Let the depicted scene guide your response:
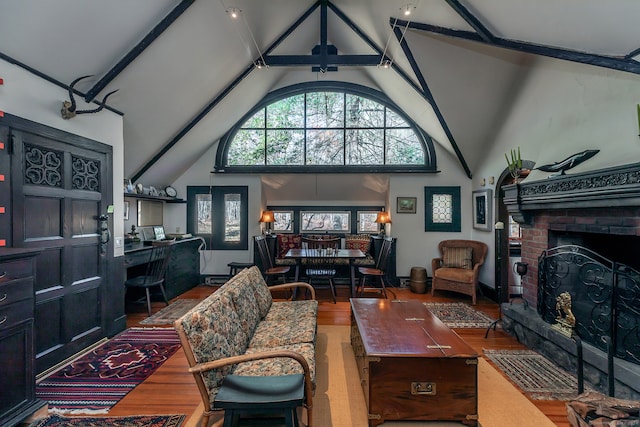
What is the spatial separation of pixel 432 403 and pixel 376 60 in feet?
13.3

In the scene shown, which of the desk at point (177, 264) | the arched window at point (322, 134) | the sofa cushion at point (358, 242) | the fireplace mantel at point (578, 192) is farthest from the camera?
the sofa cushion at point (358, 242)

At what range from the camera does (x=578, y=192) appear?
8.04ft

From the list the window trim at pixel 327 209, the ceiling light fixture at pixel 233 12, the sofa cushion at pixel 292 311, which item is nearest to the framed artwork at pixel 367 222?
the window trim at pixel 327 209

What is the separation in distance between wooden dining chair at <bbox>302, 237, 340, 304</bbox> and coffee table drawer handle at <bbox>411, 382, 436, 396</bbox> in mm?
2790

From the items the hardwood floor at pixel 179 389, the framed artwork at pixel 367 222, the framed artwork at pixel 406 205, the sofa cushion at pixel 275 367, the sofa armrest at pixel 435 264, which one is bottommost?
the hardwood floor at pixel 179 389

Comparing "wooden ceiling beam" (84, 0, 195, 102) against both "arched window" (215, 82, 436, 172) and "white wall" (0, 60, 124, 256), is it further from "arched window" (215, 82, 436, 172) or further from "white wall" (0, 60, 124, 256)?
"arched window" (215, 82, 436, 172)

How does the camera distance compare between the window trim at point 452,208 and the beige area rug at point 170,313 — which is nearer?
the beige area rug at point 170,313

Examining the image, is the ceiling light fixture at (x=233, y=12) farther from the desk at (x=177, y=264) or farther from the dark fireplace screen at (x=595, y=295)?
the dark fireplace screen at (x=595, y=295)

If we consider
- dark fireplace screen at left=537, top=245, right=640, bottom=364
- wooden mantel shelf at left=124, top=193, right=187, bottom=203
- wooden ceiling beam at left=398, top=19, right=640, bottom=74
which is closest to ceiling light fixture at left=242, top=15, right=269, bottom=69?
wooden ceiling beam at left=398, top=19, right=640, bottom=74

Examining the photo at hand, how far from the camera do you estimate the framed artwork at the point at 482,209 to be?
4.86 m

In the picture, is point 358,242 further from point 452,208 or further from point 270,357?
point 270,357

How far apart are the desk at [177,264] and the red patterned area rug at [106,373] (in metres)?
1.03

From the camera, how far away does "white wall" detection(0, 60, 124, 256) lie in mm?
2314

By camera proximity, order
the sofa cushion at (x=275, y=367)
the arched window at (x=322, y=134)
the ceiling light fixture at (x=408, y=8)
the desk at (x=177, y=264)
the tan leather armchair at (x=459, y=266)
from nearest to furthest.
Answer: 1. the sofa cushion at (x=275, y=367)
2. the ceiling light fixture at (x=408, y=8)
3. the desk at (x=177, y=264)
4. the tan leather armchair at (x=459, y=266)
5. the arched window at (x=322, y=134)
